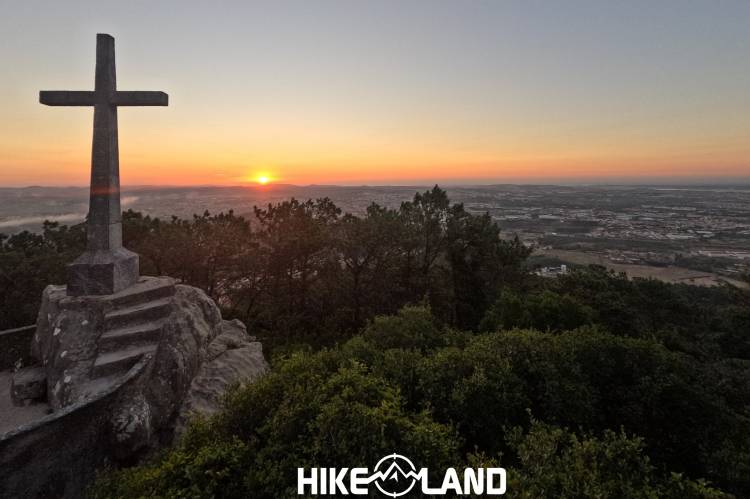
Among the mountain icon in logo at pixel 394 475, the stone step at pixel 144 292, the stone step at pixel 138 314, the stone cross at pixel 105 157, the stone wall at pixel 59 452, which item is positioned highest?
the stone cross at pixel 105 157

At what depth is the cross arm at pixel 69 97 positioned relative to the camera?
12570 millimetres

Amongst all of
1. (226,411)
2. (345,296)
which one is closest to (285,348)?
(345,296)

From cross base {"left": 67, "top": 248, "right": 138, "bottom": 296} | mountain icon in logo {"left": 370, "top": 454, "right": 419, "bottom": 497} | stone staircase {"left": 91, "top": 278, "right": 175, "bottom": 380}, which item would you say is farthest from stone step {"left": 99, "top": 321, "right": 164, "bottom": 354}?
mountain icon in logo {"left": 370, "top": 454, "right": 419, "bottom": 497}

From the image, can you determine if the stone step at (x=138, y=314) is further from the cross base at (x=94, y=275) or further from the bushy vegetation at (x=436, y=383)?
the bushy vegetation at (x=436, y=383)

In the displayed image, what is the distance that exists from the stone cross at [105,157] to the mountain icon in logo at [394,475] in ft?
38.5

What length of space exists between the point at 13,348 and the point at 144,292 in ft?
19.6

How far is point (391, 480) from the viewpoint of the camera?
17.4ft

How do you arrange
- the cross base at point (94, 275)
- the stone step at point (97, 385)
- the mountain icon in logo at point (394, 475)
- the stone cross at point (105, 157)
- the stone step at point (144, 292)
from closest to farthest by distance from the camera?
the mountain icon in logo at point (394, 475), the stone step at point (97, 385), the stone step at point (144, 292), the cross base at point (94, 275), the stone cross at point (105, 157)

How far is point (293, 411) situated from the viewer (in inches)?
254

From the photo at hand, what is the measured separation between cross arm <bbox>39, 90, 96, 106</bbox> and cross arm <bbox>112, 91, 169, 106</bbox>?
856 millimetres

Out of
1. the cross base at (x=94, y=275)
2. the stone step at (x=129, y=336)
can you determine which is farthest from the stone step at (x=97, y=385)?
the cross base at (x=94, y=275)

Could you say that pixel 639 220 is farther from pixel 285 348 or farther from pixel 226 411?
pixel 226 411

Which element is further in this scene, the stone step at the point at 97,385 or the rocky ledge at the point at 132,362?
the rocky ledge at the point at 132,362

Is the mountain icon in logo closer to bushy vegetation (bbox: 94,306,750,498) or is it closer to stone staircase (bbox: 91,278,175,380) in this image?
bushy vegetation (bbox: 94,306,750,498)
